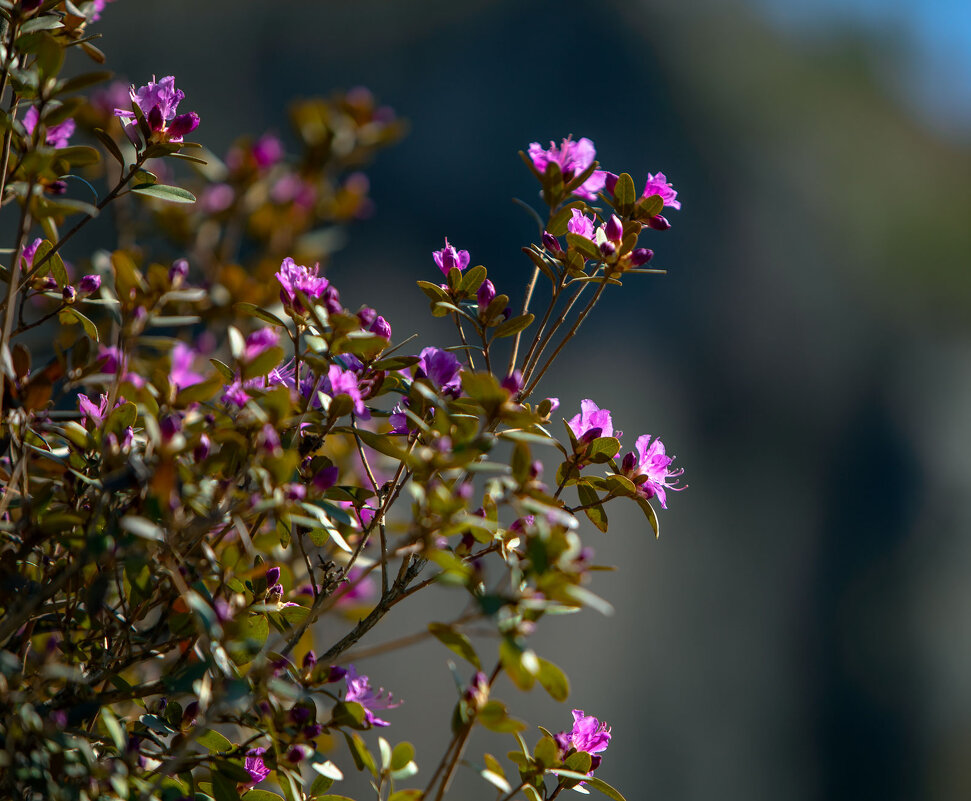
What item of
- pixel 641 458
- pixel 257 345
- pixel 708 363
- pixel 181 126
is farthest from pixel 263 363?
pixel 708 363

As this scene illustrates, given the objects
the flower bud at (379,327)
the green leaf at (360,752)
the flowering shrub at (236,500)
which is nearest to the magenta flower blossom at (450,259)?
the flowering shrub at (236,500)

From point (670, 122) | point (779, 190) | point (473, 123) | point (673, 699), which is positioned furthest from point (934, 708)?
point (473, 123)

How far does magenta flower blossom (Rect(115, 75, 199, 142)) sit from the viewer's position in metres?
0.73

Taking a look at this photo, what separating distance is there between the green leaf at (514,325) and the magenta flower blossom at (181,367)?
0.92 feet

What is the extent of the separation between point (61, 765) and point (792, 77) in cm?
606

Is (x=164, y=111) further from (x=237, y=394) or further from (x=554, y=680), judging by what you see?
(x=554, y=680)

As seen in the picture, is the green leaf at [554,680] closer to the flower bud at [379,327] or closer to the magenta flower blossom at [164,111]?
the flower bud at [379,327]

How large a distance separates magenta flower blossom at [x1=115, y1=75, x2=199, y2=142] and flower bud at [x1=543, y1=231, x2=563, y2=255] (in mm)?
331

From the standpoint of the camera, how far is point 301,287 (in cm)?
70

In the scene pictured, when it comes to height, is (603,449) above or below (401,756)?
above

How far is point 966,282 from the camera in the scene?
18.5 ft

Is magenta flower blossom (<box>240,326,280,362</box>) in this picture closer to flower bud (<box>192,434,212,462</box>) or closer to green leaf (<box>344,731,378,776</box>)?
flower bud (<box>192,434,212,462</box>)

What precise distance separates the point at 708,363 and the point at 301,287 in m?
3.79

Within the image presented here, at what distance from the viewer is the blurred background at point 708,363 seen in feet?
10.7
